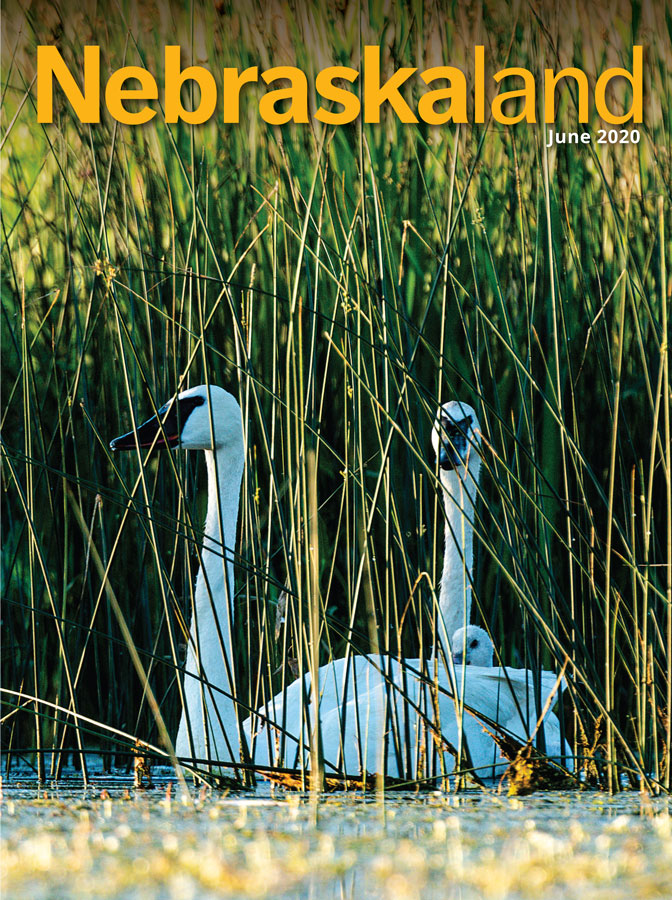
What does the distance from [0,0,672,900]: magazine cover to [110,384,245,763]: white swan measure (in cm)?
1

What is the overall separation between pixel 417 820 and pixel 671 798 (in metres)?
0.50

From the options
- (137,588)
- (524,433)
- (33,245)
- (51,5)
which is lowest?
(137,588)

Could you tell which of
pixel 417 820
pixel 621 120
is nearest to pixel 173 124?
pixel 621 120

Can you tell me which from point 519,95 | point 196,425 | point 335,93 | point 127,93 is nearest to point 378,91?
point 335,93

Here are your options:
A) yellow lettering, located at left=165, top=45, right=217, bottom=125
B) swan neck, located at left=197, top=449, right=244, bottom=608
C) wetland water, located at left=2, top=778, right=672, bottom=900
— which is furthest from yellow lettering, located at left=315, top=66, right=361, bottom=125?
wetland water, located at left=2, top=778, right=672, bottom=900

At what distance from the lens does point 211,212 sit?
348 cm

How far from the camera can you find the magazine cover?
246 cm

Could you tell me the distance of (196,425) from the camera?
300cm

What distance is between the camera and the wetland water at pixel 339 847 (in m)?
1.29

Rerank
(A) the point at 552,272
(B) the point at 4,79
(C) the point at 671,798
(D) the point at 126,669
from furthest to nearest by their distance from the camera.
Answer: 1. (B) the point at 4,79
2. (D) the point at 126,669
3. (A) the point at 552,272
4. (C) the point at 671,798

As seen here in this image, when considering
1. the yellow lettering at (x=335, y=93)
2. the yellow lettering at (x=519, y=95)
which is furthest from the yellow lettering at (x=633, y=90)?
the yellow lettering at (x=335, y=93)

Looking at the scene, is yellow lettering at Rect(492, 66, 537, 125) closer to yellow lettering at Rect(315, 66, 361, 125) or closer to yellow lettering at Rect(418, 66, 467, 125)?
yellow lettering at Rect(418, 66, 467, 125)

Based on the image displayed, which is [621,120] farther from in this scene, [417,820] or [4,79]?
[417,820]

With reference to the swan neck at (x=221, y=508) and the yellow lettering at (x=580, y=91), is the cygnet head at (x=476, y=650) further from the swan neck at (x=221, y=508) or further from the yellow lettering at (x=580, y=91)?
the yellow lettering at (x=580, y=91)
